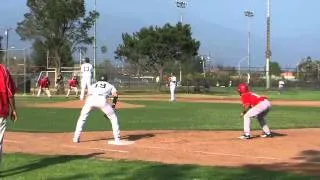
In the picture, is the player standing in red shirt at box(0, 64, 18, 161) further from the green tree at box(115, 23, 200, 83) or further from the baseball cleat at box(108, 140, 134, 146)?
the green tree at box(115, 23, 200, 83)

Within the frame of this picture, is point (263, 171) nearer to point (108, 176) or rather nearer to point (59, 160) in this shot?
point (108, 176)

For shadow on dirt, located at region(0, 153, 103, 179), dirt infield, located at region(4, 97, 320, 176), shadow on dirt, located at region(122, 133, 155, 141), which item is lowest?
dirt infield, located at region(4, 97, 320, 176)

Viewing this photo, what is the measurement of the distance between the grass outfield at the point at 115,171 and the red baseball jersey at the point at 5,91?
1.02m

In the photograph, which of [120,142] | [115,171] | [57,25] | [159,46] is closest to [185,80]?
[159,46]

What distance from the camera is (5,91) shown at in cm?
928

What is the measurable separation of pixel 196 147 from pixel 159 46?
46.7 metres

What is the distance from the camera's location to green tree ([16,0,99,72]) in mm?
51656

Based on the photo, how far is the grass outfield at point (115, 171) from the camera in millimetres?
9125

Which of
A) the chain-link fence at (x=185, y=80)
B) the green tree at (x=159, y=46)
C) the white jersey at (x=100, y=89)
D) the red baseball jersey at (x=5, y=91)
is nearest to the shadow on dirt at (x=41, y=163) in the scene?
the red baseball jersey at (x=5, y=91)

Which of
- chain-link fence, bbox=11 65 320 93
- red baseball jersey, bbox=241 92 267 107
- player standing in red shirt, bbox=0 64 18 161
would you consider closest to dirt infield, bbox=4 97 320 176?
red baseball jersey, bbox=241 92 267 107

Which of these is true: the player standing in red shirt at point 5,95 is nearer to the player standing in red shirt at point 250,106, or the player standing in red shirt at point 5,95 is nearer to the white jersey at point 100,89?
the white jersey at point 100,89

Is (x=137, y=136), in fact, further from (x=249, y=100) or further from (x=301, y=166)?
(x=301, y=166)

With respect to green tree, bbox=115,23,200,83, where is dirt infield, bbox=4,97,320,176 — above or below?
below

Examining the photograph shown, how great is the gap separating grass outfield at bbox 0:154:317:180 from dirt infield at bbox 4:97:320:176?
77 cm
